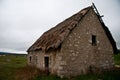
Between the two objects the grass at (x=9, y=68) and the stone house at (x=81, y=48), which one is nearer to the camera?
the stone house at (x=81, y=48)

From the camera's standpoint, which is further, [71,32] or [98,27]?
[98,27]

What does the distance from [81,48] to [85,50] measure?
0.50 m

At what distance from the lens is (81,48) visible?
639 inches

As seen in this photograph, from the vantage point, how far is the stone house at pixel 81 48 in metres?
15.2

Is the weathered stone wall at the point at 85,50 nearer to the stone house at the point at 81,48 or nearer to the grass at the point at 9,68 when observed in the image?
the stone house at the point at 81,48

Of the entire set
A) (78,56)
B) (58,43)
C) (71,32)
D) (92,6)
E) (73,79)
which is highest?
(92,6)

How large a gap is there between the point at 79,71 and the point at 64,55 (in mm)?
2007

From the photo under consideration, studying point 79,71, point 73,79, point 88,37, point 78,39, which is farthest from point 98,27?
point 73,79


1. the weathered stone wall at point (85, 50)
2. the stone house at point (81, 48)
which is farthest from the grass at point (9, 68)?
the weathered stone wall at point (85, 50)

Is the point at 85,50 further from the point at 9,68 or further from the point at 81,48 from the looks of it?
the point at 9,68

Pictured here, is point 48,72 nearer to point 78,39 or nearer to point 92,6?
point 78,39

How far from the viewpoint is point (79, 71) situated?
51.6 feet

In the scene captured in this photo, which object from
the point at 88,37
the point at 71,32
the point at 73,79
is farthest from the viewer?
the point at 88,37

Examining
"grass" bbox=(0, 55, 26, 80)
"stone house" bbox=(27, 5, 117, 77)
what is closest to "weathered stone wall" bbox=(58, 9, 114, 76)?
"stone house" bbox=(27, 5, 117, 77)
